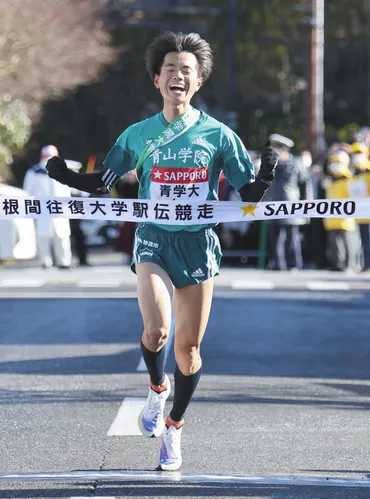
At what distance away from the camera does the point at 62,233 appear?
68.8 ft

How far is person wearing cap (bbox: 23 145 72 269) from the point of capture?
20.0m

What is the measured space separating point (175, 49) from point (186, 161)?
0.55 meters

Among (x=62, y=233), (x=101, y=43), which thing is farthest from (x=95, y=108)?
(x=62, y=233)

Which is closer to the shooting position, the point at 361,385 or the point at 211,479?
the point at 211,479

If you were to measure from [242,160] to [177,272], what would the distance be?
2.01ft

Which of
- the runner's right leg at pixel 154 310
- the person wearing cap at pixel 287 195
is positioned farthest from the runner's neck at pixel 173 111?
the person wearing cap at pixel 287 195

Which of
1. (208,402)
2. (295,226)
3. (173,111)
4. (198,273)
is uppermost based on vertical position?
(173,111)

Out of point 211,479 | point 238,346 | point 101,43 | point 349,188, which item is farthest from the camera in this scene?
point 101,43

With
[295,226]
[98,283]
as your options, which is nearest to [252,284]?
[98,283]

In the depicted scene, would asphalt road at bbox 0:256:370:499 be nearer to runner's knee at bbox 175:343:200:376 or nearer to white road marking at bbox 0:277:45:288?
runner's knee at bbox 175:343:200:376

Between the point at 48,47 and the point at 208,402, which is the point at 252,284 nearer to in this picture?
the point at 208,402

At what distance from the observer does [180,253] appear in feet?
22.3

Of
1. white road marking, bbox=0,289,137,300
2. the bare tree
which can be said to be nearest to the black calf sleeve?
white road marking, bbox=0,289,137,300

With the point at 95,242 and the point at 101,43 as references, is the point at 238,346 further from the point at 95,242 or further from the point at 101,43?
the point at 101,43
